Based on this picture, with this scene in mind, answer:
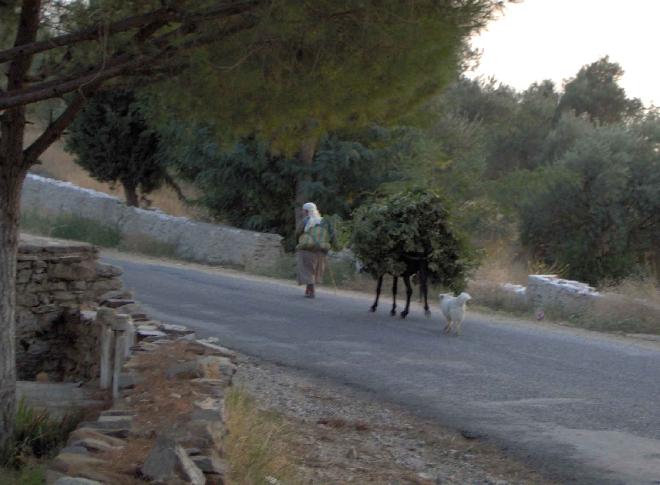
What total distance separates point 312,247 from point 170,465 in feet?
39.5

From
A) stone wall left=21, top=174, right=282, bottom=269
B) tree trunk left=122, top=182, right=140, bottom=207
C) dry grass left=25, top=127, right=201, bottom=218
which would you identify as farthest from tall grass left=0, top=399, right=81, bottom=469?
dry grass left=25, top=127, right=201, bottom=218

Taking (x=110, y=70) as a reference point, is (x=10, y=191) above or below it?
below

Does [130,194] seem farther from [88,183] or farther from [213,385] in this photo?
[213,385]

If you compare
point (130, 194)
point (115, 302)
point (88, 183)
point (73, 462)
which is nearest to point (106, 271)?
point (115, 302)

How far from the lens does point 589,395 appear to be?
414 inches

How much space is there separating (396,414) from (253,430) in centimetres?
230

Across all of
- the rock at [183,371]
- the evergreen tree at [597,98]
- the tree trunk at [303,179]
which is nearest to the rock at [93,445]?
the rock at [183,371]

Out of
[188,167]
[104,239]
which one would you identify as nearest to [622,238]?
[188,167]

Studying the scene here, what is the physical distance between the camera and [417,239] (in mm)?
15133

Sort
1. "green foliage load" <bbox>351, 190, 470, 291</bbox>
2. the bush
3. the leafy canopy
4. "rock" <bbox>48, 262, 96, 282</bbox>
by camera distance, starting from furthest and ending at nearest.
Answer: the bush, "green foliage load" <bbox>351, 190, 470, 291</bbox>, "rock" <bbox>48, 262, 96, 282</bbox>, the leafy canopy

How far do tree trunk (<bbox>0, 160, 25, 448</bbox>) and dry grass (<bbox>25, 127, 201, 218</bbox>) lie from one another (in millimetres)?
25183

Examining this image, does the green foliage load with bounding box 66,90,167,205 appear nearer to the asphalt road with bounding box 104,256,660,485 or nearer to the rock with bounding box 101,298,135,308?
the asphalt road with bounding box 104,256,660,485

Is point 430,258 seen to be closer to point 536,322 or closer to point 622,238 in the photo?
point 536,322

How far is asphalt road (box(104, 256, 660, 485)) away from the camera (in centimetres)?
867
